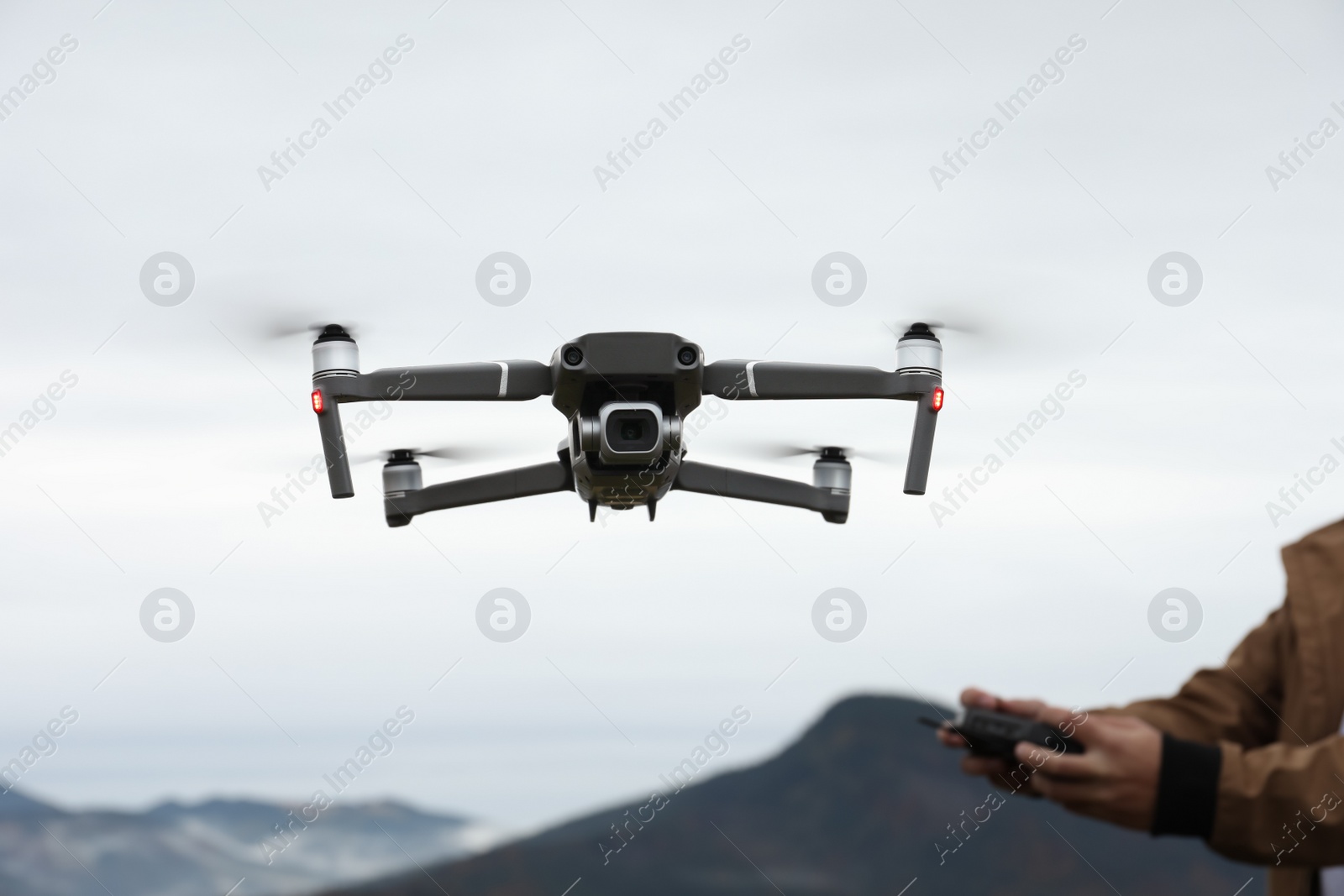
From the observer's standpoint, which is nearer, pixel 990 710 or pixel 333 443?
pixel 990 710

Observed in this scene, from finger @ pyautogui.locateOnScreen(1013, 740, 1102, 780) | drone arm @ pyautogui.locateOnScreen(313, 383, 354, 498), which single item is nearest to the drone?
drone arm @ pyautogui.locateOnScreen(313, 383, 354, 498)

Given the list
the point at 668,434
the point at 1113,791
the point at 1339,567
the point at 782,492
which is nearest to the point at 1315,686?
the point at 1339,567

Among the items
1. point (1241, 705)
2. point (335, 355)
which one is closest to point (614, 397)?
point (335, 355)

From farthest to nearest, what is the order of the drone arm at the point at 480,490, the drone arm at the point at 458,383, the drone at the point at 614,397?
the drone arm at the point at 480,490 → the drone arm at the point at 458,383 → the drone at the point at 614,397

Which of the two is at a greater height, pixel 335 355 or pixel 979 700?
pixel 335 355

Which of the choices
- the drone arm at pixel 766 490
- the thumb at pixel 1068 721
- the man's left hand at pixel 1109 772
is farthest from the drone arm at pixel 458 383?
the man's left hand at pixel 1109 772

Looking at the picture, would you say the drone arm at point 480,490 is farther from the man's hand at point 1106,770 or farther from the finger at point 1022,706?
the man's hand at point 1106,770

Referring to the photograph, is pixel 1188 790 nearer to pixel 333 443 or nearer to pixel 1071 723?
pixel 1071 723
